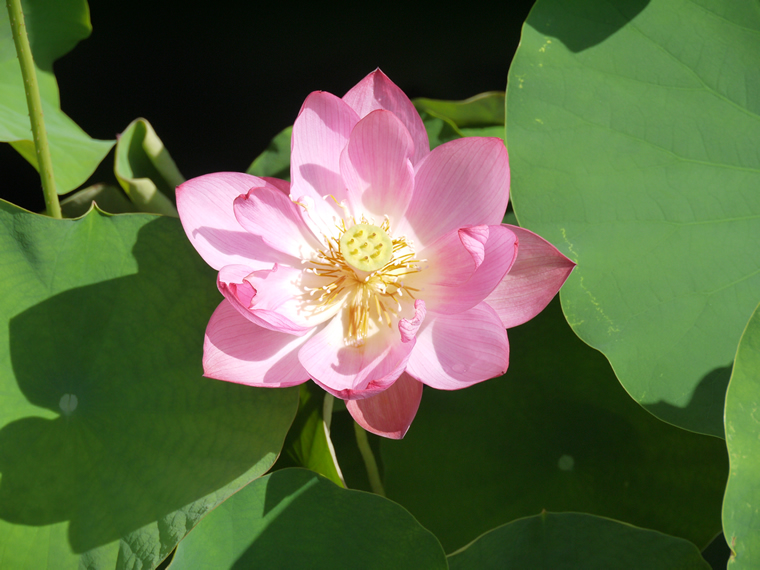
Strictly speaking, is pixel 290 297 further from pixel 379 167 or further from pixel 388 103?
pixel 388 103

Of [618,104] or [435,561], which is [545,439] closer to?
[435,561]

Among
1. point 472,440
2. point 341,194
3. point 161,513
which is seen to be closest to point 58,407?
point 161,513

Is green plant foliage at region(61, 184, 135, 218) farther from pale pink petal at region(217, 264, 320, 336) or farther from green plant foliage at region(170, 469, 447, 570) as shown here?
green plant foliage at region(170, 469, 447, 570)

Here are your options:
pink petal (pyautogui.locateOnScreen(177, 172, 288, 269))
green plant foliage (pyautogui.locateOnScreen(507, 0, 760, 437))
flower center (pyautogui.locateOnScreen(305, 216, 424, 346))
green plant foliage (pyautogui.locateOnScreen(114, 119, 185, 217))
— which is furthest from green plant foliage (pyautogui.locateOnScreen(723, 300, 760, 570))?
green plant foliage (pyautogui.locateOnScreen(114, 119, 185, 217))

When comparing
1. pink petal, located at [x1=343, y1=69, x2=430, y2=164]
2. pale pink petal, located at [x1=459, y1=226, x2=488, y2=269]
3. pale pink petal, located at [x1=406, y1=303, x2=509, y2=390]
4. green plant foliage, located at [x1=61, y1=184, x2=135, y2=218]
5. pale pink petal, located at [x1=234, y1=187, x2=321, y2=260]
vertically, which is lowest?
green plant foliage, located at [x1=61, y1=184, x2=135, y2=218]

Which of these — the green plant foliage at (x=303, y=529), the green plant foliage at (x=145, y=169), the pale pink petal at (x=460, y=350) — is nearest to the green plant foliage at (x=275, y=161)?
the green plant foliage at (x=145, y=169)

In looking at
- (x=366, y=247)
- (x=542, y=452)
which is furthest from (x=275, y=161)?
(x=542, y=452)
